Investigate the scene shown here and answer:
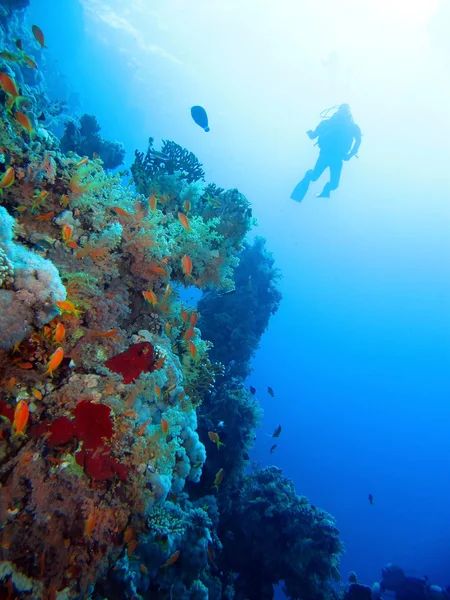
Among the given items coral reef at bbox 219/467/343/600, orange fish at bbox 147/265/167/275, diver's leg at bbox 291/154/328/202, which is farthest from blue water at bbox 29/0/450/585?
orange fish at bbox 147/265/167/275

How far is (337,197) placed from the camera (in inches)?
4198

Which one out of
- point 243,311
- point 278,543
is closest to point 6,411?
point 278,543

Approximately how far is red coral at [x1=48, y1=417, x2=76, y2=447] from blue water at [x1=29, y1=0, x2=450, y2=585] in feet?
147

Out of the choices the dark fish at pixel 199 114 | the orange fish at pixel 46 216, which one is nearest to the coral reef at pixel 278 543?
the orange fish at pixel 46 216

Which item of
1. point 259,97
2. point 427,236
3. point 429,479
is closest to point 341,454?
point 429,479

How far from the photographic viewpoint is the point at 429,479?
66188 mm

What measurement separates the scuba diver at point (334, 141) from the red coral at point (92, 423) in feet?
53.1

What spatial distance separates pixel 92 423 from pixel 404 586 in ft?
60.7

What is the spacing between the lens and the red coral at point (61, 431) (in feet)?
8.37

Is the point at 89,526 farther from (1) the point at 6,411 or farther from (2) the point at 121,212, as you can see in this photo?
(2) the point at 121,212

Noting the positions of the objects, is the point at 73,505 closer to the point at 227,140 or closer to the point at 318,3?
the point at 318,3

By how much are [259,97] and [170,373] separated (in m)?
65.9

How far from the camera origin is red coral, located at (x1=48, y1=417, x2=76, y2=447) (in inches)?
100

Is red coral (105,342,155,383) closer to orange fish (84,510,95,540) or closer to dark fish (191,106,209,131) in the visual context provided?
orange fish (84,510,95,540)
